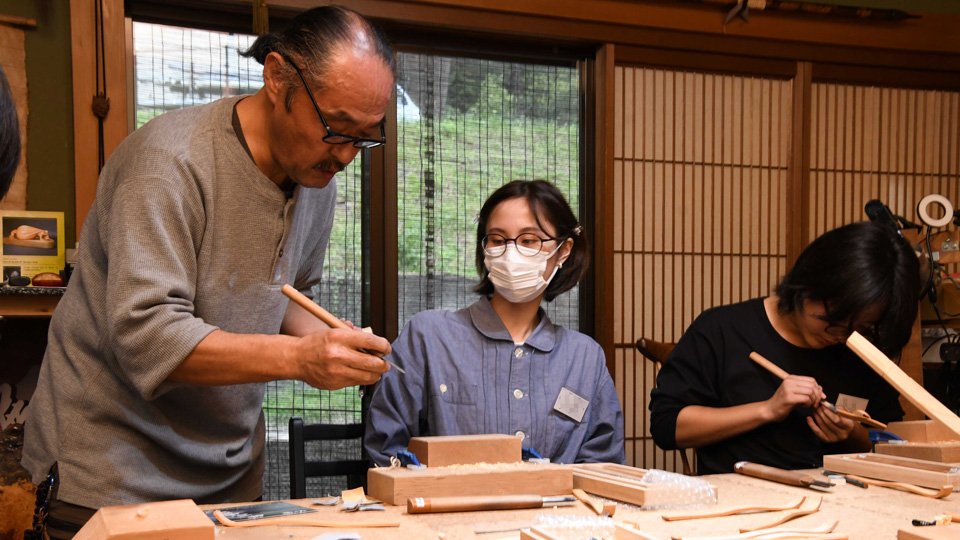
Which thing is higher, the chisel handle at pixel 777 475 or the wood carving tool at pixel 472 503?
the wood carving tool at pixel 472 503

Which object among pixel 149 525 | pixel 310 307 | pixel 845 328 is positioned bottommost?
pixel 149 525

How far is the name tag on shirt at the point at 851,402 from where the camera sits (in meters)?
2.46

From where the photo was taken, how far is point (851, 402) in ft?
8.09

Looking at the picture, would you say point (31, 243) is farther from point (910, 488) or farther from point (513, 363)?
point (910, 488)

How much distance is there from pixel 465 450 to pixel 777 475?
699 millimetres

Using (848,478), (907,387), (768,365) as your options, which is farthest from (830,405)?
(907,387)

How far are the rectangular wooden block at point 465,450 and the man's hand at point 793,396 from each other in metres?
0.81

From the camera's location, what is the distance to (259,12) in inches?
127

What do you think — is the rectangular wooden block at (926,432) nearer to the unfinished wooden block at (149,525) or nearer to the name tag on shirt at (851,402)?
the name tag on shirt at (851,402)

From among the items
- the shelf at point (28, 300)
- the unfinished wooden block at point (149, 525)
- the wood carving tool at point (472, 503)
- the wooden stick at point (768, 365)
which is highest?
the shelf at point (28, 300)

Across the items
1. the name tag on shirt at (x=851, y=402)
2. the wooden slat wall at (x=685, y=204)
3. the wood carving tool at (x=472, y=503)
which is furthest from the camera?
the wooden slat wall at (x=685, y=204)

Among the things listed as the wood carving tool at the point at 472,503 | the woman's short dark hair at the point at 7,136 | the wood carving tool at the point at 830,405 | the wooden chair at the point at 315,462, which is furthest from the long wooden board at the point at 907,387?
the woman's short dark hair at the point at 7,136

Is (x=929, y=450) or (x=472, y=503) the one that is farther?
(x=929, y=450)

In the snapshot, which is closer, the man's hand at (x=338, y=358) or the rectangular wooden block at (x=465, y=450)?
the man's hand at (x=338, y=358)
